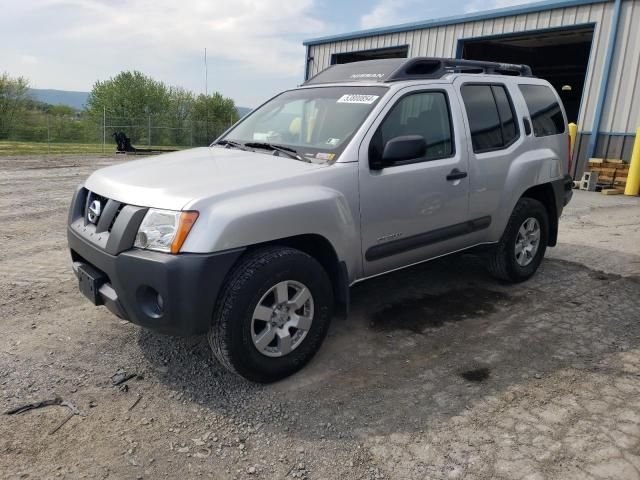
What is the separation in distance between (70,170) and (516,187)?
41.3 feet

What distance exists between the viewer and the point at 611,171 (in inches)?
466

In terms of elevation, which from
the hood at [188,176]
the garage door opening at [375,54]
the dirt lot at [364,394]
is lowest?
the dirt lot at [364,394]

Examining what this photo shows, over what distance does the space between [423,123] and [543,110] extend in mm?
1833

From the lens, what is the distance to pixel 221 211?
2652 millimetres

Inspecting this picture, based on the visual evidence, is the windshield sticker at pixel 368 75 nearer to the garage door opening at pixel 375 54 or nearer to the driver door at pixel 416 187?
the driver door at pixel 416 187

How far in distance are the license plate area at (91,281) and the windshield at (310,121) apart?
4.80 ft

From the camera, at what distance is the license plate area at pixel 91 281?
9.61 feet

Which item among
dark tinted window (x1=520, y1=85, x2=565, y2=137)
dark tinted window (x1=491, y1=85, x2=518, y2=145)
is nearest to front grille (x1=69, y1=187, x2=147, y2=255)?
dark tinted window (x1=491, y1=85, x2=518, y2=145)

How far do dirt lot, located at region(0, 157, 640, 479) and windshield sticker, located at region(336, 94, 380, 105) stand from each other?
5.57 feet

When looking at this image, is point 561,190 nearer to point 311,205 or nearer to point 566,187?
point 566,187

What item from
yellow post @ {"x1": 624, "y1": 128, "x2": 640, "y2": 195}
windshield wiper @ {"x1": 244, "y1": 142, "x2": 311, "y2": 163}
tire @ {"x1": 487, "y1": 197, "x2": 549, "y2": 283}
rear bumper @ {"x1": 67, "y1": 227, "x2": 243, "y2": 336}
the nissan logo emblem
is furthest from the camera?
yellow post @ {"x1": 624, "y1": 128, "x2": 640, "y2": 195}

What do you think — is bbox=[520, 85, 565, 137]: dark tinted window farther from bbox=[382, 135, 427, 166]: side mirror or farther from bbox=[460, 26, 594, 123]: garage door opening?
bbox=[460, 26, 594, 123]: garage door opening

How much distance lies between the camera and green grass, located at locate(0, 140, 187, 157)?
1920 cm

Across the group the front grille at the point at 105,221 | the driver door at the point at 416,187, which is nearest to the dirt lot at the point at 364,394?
the driver door at the point at 416,187
